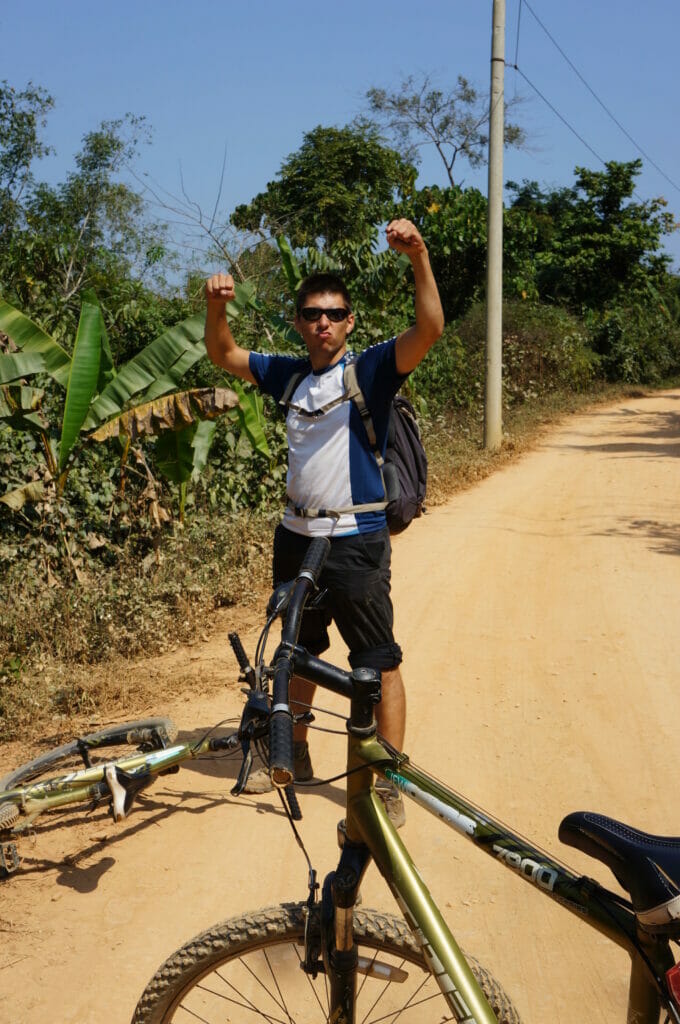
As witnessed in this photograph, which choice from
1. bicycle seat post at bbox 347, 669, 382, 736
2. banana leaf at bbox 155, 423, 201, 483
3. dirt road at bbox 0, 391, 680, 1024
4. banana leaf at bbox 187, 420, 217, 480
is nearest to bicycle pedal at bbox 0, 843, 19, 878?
dirt road at bbox 0, 391, 680, 1024

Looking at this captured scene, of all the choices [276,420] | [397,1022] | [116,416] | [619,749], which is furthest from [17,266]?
[397,1022]

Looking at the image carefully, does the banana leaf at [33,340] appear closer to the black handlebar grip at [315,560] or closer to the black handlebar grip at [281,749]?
the black handlebar grip at [315,560]

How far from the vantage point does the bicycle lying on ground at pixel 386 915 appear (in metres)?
1.79

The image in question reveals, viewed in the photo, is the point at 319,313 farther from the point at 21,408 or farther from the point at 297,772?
the point at 21,408

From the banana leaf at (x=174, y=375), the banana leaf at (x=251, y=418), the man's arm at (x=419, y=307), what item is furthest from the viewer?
the banana leaf at (x=251, y=418)

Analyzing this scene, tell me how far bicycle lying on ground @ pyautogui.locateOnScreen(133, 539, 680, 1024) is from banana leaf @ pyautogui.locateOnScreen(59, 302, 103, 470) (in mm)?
4202

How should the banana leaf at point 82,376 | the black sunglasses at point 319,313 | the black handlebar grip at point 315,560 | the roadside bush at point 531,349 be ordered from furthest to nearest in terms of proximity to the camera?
the roadside bush at point 531,349, the banana leaf at point 82,376, the black sunglasses at point 319,313, the black handlebar grip at point 315,560

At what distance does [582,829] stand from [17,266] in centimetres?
865

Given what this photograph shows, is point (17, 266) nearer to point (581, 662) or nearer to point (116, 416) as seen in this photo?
point (116, 416)

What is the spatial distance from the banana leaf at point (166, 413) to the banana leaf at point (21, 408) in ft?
1.18

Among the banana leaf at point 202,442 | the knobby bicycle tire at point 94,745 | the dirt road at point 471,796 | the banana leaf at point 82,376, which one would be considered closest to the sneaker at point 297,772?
the dirt road at point 471,796

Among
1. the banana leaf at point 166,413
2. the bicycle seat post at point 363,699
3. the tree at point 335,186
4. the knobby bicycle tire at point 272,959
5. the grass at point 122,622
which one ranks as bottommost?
the grass at point 122,622

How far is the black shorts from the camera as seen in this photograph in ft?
12.1

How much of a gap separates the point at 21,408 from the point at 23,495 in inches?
24.7
